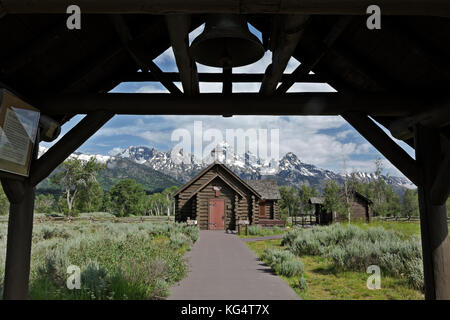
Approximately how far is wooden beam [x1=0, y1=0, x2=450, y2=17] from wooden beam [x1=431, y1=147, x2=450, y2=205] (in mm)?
2727

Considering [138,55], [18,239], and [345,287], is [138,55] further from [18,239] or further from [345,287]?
[345,287]

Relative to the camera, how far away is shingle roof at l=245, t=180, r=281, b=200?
114 feet

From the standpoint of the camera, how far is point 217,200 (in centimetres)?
2677

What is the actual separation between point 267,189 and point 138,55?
→ 104 ft

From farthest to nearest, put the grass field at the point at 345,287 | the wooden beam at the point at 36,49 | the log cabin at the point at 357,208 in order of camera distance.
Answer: the log cabin at the point at 357,208 → the grass field at the point at 345,287 → the wooden beam at the point at 36,49

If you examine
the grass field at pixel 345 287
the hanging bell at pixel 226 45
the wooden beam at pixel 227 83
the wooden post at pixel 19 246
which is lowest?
the grass field at pixel 345 287

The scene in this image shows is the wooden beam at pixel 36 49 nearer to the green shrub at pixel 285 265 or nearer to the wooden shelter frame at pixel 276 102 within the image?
the wooden shelter frame at pixel 276 102

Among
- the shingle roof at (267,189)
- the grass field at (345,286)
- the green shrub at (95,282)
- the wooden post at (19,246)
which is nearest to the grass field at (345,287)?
the grass field at (345,286)

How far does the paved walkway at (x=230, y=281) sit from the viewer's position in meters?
6.54

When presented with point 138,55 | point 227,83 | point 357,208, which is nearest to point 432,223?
point 227,83

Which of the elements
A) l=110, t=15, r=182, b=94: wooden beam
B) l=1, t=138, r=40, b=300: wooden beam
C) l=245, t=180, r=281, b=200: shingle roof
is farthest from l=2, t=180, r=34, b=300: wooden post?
l=245, t=180, r=281, b=200: shingle roof

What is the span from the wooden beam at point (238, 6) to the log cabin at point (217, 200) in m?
24.0

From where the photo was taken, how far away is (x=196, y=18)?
18.3 feet

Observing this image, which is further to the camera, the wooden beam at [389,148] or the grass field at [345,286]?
the grass field at [345,286]
